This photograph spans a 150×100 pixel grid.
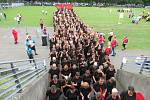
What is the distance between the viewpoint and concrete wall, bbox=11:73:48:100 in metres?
10.4

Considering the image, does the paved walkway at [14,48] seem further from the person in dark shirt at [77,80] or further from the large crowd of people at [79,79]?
the person in dark shirt at [77,80]

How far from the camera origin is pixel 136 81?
1548 centimetres

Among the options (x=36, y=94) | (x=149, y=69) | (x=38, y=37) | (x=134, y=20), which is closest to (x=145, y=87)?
(x=149, y=69)

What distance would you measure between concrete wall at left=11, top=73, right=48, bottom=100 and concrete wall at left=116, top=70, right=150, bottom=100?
350cm

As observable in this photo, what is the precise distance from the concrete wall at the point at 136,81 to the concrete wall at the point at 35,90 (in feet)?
11.5

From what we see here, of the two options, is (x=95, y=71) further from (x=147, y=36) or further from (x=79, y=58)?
(x=147, y=36)

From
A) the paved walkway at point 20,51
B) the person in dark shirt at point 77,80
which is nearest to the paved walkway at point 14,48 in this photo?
the paved walkway at point 20,51

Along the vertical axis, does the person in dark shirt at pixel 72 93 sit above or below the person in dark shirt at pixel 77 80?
below

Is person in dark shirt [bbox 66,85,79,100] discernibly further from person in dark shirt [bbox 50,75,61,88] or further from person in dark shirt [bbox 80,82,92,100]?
person in dark shirt [bbox 50,75,61,88]

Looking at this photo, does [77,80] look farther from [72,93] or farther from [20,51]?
[20,51]

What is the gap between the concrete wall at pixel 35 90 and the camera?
10442 millimetres

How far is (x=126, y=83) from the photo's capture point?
1708 cm

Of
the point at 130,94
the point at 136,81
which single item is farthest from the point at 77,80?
the point at 136,81

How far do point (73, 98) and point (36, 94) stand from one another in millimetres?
1234
